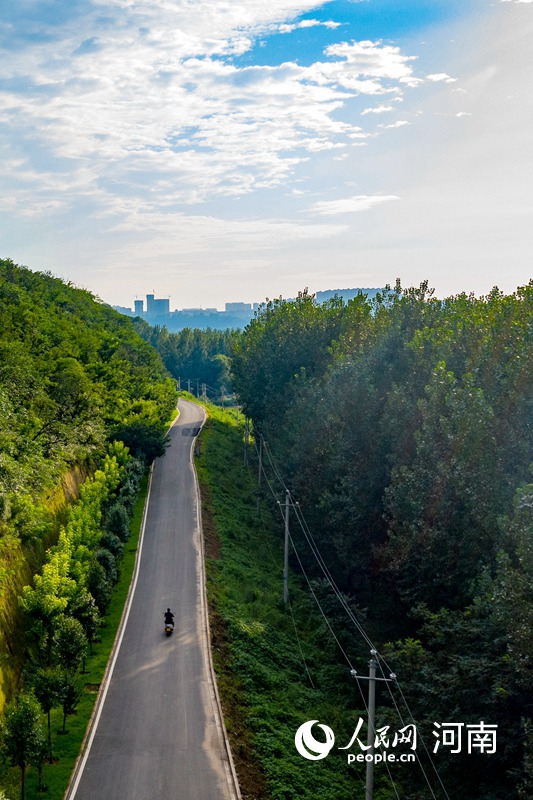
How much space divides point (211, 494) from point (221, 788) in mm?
31317

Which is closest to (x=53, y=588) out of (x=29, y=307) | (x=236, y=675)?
(x=236, y=675)

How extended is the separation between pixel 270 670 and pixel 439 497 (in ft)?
31.9

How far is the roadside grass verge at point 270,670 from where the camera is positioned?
1828 centimetres

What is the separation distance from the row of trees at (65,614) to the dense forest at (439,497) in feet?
35.5

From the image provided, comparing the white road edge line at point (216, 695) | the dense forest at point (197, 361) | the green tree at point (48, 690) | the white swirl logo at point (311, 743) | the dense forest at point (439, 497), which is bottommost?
the white swirl logo at point (311, 743)

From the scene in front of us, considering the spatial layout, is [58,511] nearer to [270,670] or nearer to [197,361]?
→ [270,670]

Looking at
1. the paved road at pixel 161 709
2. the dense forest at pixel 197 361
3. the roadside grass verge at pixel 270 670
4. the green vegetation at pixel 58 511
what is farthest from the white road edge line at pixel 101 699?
the dense forest at pixel 197 361

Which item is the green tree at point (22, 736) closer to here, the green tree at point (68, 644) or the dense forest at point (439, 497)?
the green tree at point (68, 644)

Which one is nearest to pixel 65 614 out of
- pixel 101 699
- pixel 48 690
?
pixel 101 699

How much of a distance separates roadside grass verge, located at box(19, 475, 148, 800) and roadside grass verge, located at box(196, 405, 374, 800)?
430cm

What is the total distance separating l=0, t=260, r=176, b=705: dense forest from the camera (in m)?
22.2

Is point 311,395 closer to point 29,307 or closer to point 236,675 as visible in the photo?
point 236,675

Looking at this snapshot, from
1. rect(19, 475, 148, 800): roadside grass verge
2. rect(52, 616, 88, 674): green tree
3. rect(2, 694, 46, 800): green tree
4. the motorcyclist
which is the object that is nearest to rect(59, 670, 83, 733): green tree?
rect(19, 475, 148, 800): roadside grass verge

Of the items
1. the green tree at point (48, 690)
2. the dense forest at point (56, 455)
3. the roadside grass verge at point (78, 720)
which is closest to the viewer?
the roadside grass verge at point (78, 720)
